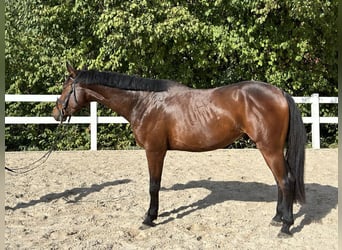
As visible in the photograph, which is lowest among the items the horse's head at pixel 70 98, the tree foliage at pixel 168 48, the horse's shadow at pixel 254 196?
the horse's shadow at pixel 254 196

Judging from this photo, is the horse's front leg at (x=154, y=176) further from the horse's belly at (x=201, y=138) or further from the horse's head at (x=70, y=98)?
the horse's head at (x=70, y=98)

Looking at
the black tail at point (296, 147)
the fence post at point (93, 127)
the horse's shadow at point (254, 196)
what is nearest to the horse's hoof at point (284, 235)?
the horse's shadow at point (254, 196)

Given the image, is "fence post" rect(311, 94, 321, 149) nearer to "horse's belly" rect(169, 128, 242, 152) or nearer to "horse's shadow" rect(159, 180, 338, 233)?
"horse's shadow" rect(159, 180, 338, 233)

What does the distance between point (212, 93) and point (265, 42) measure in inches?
306

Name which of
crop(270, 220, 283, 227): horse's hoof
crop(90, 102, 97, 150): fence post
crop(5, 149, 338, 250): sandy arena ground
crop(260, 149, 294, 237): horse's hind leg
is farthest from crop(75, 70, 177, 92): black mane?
crop(90, 102, 97, 150): fence post

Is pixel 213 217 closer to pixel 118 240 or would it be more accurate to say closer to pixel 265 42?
pixel 118 240

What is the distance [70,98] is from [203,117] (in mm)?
1533

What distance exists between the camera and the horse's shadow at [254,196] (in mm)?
4504

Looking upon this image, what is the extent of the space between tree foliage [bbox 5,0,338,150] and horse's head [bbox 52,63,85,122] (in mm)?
5825

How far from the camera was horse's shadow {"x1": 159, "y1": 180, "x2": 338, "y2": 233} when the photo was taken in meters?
4.50

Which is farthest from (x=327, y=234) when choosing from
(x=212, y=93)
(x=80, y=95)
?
(x=80, y=95)

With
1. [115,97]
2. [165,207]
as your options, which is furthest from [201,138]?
[165,207]

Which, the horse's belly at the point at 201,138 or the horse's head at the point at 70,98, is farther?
the horse's head at the point at 70,98

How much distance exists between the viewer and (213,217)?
4.39m
